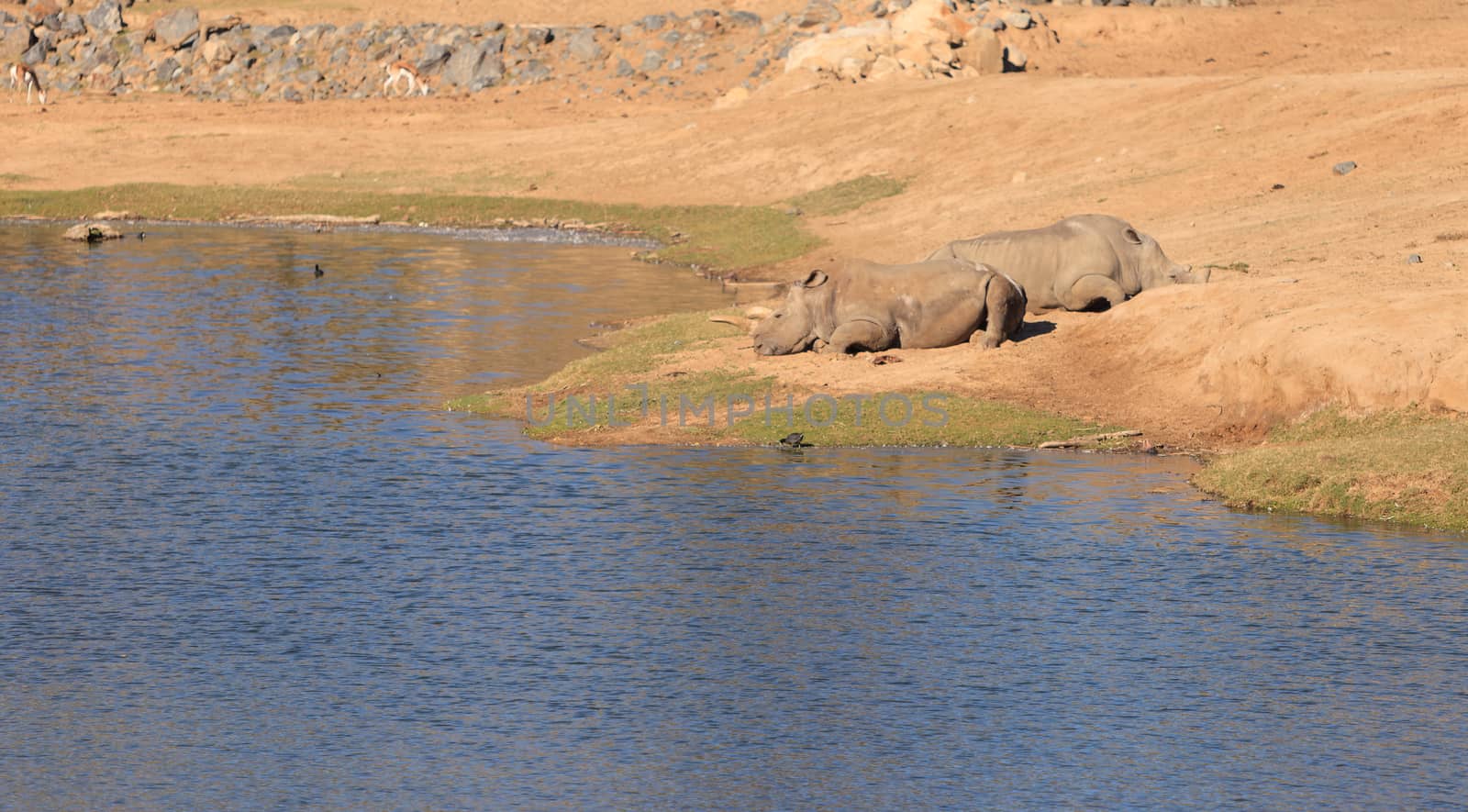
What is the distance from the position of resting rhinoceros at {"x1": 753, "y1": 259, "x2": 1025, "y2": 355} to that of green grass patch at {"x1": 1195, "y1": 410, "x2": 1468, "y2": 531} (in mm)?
5603

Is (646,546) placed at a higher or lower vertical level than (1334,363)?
lower

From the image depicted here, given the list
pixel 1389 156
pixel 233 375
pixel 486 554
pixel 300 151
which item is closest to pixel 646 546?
pixel 486 554

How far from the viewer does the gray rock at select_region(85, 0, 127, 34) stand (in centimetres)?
8081

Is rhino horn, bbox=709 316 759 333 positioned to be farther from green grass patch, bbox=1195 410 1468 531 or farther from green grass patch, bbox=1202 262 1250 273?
green grass patch, bbox=1195 410 1468 531

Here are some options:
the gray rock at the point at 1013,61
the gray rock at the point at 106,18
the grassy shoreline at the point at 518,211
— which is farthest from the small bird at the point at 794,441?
the gray rock at the point at 106,18

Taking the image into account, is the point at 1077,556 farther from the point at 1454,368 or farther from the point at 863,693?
the point at 1454,368

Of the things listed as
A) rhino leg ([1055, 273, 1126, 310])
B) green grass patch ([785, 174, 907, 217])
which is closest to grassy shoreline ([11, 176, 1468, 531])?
rhino leg ([1055, 273, 1126, 310])

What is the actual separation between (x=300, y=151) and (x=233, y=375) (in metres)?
32.7

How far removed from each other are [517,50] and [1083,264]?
48.0 metres

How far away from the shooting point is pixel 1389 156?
37344mm

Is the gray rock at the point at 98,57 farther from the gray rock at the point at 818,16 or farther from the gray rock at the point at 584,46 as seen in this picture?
the gray rock at the point at 818,16

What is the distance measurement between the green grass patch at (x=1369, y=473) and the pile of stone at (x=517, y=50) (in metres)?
38.2

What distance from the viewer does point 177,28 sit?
257 ft

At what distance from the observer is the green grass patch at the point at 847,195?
1820 inches
